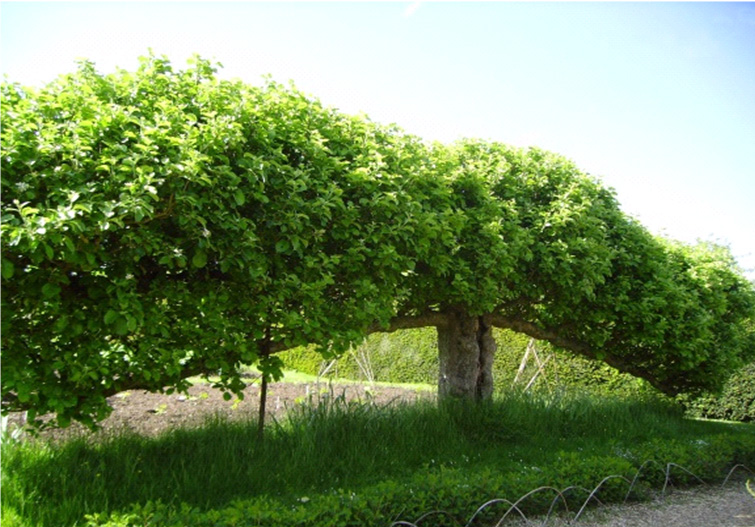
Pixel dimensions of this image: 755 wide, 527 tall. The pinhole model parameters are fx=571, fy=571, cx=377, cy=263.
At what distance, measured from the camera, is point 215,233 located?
444 cm

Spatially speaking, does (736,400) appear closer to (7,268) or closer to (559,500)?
(559,500)

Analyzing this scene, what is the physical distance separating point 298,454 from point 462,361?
3.01 m

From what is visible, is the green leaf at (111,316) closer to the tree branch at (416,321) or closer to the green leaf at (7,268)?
the green leaf at (7,268)

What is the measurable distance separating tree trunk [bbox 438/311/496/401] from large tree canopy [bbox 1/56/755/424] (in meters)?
0.67

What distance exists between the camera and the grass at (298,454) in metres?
4.25

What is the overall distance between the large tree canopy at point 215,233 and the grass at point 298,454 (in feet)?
1.89

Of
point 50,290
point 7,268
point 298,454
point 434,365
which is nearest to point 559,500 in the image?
point 298,454

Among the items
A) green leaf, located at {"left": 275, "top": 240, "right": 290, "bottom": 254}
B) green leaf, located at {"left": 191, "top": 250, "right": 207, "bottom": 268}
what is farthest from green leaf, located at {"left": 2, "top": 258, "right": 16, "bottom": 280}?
green leaf, located at {"left": 275, "top": 240, "right": 290, "bottom": 254}

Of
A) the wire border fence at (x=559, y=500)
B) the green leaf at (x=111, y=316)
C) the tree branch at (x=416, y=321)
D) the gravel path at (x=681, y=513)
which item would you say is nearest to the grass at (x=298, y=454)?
the wire border fence at (x=559, y=500)

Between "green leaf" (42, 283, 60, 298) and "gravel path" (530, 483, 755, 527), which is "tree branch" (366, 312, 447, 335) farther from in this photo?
"green leaf" (42, 283, 60, 298)

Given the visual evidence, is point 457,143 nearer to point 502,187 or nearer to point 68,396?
point 502,187

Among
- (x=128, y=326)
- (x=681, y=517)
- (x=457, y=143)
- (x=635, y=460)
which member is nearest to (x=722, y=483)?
(x=635, y=460)

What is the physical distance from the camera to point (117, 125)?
408 cm

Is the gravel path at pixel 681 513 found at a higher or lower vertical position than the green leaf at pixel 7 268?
lower
